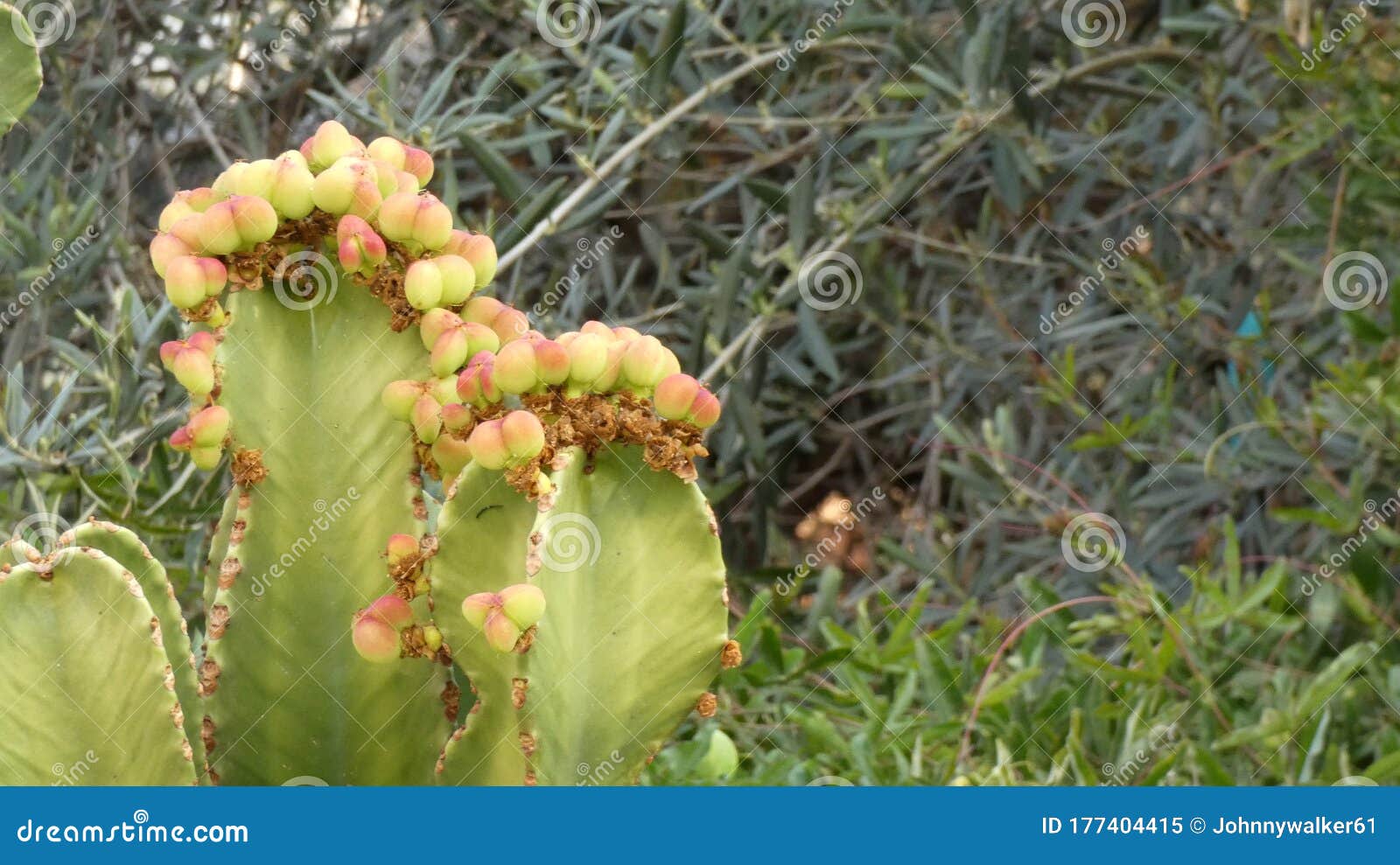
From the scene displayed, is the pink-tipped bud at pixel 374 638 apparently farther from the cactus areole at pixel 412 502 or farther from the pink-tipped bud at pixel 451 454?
the pink-tipped bud at pixel 451 454

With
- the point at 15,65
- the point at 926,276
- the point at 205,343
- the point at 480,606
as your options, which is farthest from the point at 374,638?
the point at 926,276

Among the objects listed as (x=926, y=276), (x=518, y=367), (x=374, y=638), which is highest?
Answer: (x=926, y=276)

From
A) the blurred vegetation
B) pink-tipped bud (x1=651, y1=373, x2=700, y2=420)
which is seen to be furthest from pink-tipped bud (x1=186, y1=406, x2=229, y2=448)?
the blurred vegetation

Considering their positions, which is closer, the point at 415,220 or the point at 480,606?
the point at 480,606

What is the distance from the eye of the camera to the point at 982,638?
2.09 metres

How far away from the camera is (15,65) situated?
3.77ft

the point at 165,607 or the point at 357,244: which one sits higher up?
the point at 357,244

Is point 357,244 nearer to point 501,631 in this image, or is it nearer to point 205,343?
point 205,343

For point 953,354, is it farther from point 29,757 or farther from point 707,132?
point 29,757

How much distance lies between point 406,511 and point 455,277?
0.18 meters

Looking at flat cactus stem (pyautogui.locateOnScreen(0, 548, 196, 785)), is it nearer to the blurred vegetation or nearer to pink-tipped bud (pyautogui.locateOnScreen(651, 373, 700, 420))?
pink-tipped bud (pyautogui.locateOnScreen(651, 373, 700, 420))

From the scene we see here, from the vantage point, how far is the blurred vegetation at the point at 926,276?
1.90 m

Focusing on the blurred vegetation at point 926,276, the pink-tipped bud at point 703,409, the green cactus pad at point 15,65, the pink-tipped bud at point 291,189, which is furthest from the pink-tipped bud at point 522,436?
the blurred vegetation at point 926,276

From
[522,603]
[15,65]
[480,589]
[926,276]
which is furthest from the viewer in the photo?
[926,276]
